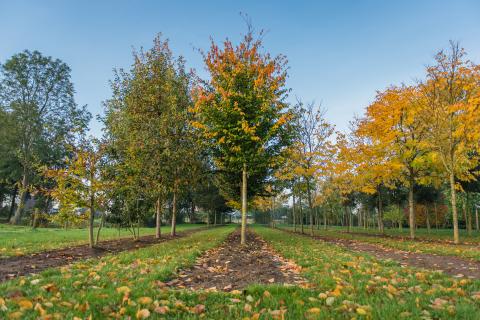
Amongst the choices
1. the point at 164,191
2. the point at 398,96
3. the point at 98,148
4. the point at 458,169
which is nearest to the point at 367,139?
the point at 398,96

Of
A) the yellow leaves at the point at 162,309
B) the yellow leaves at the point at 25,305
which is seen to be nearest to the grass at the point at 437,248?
the yellow leaves at the point at 162,309

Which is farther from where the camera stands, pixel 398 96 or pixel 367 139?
pixel 367 139

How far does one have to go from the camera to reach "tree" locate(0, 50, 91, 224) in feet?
103

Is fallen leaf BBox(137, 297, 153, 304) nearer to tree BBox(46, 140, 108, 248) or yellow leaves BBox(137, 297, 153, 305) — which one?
yellow leaves BBox(137, 297, 153, 305)

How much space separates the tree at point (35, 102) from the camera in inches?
1240

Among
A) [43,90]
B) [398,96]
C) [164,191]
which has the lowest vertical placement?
[164,191]

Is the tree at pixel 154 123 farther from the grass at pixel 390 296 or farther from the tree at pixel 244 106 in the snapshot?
the grass at pixel 390 296

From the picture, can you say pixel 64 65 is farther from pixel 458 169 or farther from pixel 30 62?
pixel 458 169

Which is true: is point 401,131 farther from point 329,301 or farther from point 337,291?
point 329,301

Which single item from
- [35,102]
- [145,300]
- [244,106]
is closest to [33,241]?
[244,106]

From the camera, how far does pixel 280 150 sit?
42.0ft

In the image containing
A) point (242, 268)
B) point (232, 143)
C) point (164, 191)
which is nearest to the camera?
point (242, 268)

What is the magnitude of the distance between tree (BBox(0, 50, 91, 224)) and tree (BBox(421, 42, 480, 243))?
1197 inches

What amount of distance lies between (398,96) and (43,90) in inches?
1410
